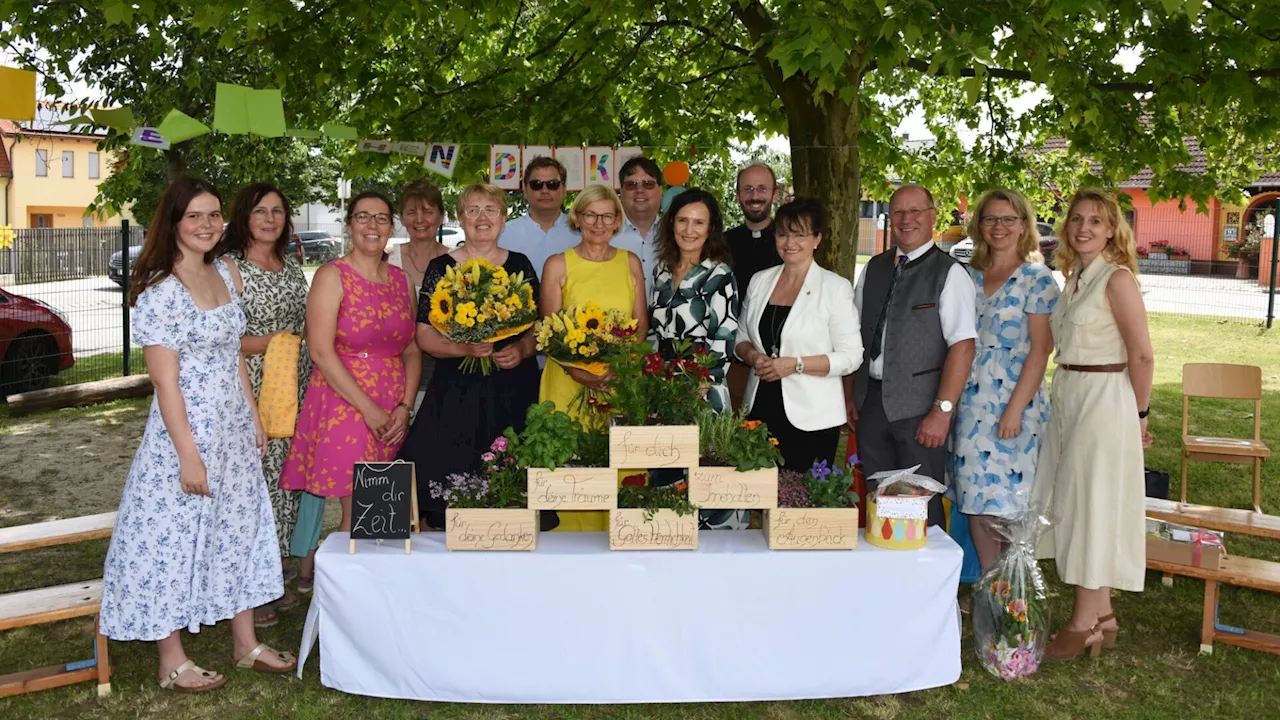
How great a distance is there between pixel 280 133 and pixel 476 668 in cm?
253

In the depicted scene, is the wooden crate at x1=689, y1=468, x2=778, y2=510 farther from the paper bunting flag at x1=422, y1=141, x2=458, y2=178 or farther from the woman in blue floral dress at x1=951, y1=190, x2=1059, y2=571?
the paper bunting flag at x1=422, y1=141, x2=458, y2=178

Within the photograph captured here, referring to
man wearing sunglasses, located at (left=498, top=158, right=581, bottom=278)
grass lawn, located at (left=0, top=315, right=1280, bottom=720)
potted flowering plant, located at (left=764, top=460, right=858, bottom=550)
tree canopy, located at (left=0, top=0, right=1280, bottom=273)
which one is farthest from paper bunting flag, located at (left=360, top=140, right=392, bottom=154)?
potted flowering plant, located at (left=764, top=460, right=858, bottom=550)

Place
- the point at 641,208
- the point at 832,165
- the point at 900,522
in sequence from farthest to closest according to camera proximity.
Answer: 1. the point at 832,165
2. the point at 641,208
3. the point at 900,522

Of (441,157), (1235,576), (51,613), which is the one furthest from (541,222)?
(1235,576)

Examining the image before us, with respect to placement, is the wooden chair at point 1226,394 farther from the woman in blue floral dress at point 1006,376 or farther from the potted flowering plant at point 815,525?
the potted flowering plant at point 815,525

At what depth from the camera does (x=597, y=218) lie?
4.33 m

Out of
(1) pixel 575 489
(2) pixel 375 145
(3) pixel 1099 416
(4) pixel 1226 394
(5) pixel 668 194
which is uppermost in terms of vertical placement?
(2) pixel 375 145

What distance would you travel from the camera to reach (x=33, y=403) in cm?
1025

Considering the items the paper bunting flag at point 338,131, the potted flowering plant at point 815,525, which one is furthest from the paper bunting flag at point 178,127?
the potted flowering plant at point 815,525

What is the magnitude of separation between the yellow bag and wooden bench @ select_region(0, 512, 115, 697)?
76 cm

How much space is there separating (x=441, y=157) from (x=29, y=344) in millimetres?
6501

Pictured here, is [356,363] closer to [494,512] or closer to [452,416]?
[452,416]

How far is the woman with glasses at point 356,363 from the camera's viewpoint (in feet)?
13.8

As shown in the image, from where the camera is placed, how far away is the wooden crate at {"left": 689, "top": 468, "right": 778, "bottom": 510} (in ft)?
12.0
